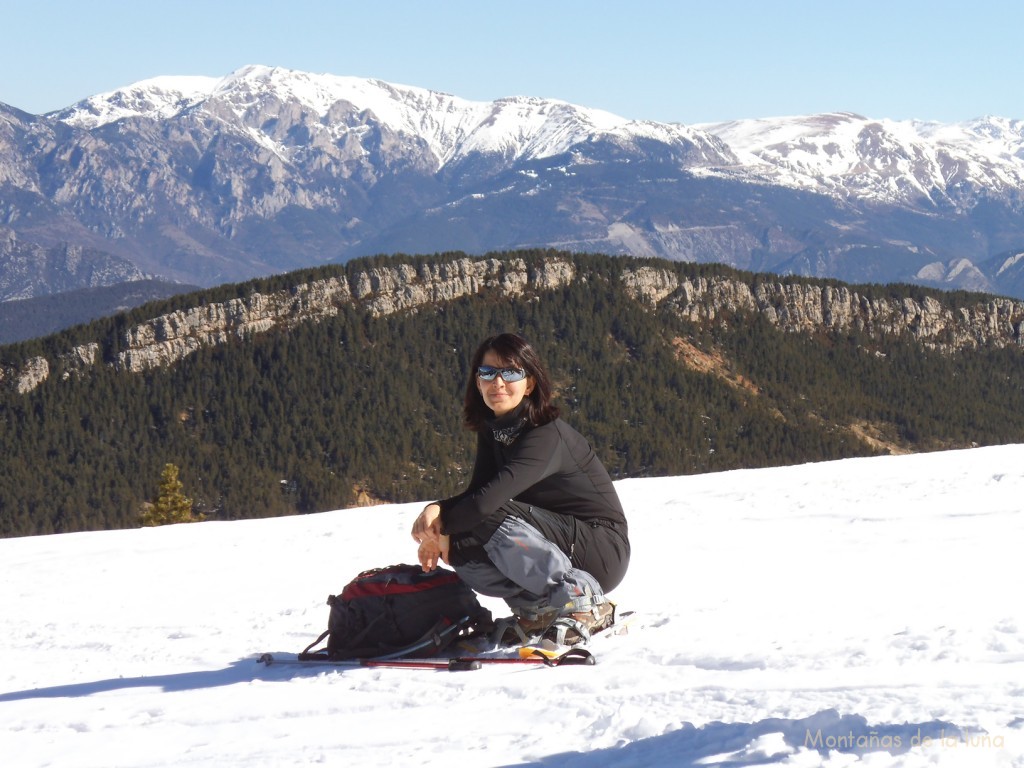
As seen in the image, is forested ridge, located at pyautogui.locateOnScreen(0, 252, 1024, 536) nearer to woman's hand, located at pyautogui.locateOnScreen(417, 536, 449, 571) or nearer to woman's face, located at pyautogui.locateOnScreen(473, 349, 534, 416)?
woman's hand, located at pyautogui.locateOnScreen(417, 536, 449, 571)

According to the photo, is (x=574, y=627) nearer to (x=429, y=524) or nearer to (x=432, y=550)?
(x=432, y=550)

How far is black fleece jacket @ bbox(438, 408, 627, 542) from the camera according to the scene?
8484 millimetres

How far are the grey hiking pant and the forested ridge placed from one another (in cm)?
13598

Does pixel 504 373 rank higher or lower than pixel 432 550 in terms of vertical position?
higher

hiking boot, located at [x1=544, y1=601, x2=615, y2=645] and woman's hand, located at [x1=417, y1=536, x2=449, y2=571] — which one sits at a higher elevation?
woman's hand, located at [x1=417, y1=536, x2=449, y2=571]

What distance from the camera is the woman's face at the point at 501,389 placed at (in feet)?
28.6

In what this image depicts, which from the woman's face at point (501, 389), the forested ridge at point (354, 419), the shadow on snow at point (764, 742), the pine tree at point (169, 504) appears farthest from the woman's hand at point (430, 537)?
the forested ridge at point (354, 419)

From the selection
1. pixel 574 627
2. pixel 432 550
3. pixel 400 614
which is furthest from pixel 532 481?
pixel 400 614

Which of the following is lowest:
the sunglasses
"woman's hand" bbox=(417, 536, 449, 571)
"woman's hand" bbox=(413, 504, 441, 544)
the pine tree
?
the pine tree

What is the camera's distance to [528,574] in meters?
8.69

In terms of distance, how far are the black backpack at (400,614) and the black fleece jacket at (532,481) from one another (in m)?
0.65

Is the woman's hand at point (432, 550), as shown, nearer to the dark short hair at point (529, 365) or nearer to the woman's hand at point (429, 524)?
the woman's hand at point (429, 524)

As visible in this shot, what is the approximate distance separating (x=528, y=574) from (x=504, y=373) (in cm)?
165

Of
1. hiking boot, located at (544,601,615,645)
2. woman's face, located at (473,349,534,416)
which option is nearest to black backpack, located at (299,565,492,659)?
hiking boot, located at (544,601,615,645)
